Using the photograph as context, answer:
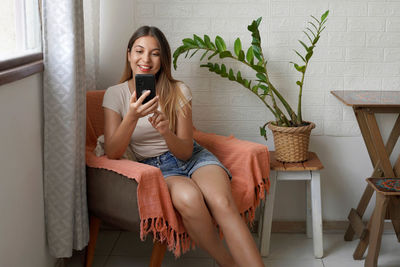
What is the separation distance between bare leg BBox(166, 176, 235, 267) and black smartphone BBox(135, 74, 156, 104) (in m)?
0.38

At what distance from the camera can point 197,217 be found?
6.97ft

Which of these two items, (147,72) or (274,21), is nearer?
(147,72)

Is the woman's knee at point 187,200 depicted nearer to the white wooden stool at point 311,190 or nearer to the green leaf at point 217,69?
the white wooden stool at point 311,190

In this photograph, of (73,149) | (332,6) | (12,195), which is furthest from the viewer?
(332,6)

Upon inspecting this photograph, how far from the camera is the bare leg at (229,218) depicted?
6.88ft

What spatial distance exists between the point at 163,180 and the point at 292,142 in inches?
31.2

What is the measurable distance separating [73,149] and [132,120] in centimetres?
27

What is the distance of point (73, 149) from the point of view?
2.16 m

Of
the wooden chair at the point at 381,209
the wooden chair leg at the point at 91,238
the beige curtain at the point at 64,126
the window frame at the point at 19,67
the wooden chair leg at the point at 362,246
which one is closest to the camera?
the window frame at the point at 19,67

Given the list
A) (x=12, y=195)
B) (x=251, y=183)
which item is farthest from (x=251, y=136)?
(x=12, y=195)

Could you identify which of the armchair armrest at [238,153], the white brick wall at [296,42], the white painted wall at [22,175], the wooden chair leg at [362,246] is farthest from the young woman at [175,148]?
the wooden chair leg at [362,246]

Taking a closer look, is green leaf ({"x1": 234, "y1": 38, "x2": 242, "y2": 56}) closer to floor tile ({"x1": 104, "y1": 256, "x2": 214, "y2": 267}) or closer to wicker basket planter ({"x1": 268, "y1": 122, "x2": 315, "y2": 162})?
wicker basket planter ({"x1": 268, "y1": 122, "x2": 315, "y2": 162})

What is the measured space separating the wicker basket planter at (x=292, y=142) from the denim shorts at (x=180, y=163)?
0.38 meters

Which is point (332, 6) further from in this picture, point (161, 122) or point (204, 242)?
point (204, 242)
